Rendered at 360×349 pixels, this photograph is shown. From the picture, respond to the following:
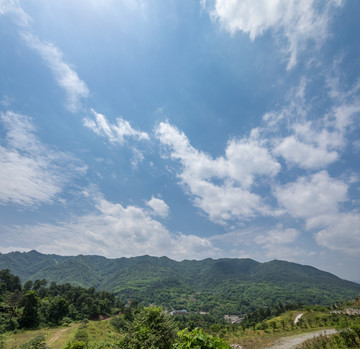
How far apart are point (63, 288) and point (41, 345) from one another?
71.9 metres

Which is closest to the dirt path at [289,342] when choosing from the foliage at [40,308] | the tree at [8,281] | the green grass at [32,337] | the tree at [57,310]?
the green grass at [32,337]

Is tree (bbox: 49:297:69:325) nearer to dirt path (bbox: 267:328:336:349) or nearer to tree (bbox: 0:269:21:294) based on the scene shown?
tree (bbox: 0:269:21:294)

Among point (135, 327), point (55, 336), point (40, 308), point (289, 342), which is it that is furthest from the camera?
point (40, 308)

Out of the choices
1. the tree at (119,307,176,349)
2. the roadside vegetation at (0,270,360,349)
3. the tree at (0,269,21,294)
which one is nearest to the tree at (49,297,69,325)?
the roadside vegetation at (0,270,360,349)

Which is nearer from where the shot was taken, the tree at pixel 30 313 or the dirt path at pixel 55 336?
the dirt path at pixel 55 336

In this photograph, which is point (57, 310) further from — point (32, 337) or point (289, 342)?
point (289, 342)

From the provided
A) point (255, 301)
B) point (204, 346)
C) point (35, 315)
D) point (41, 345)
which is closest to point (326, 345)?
point (204, 346)

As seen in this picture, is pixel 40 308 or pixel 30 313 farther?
pixel 40 308

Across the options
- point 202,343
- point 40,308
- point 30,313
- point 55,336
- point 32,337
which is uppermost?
point 202,343

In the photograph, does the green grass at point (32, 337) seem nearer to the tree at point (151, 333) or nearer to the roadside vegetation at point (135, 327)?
the roadside vegetation at point (135, 327)

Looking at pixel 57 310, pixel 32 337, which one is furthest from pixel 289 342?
pixel 57 310

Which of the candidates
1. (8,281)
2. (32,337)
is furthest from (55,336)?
(8,281)

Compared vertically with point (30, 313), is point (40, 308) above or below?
above

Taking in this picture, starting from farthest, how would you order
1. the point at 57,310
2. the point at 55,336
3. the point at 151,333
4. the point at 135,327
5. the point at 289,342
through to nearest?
1. the point at 57,310
2. the point at 55,336
3. the point at 289,342
4. the point at 135,327
5. the point at 151,333
